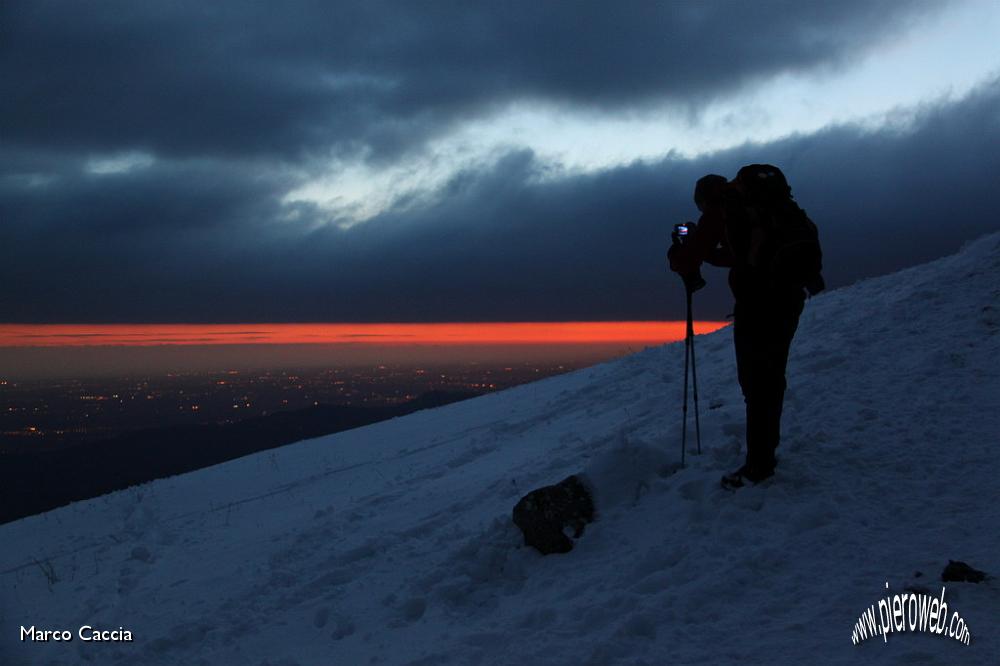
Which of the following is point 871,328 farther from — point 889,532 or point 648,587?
point 648,587

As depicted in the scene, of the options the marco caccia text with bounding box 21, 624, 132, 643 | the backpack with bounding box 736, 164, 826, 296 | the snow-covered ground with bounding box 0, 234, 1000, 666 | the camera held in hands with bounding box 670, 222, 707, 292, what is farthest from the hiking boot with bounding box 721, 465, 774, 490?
the marco caccia text with bounding box 21, 624, 132, 643

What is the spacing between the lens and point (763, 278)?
591cm

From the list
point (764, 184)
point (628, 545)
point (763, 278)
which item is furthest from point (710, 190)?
point (628, 545)

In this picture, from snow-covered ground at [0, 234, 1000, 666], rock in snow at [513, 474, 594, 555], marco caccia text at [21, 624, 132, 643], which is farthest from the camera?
marco caccia text at [21, 624, 132, 643]

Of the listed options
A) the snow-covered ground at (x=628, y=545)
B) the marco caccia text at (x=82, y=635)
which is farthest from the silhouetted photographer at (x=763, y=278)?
the marco caccia text at (x=82, y=635)

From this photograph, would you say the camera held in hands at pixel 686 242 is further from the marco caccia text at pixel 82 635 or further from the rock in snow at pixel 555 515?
the marco caccia text at pixel 82 635

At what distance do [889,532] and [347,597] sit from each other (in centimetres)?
495

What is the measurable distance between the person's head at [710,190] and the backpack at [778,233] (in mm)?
210

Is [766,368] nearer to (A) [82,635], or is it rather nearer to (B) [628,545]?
(B) [628,545]

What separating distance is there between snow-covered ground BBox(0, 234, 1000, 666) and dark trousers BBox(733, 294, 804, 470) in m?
0.39

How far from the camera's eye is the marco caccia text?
21.4ft

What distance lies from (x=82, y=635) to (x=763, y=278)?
316 inches

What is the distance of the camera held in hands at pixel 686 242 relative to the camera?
21.6 feet

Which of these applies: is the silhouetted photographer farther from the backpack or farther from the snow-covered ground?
the snow-covered ground
